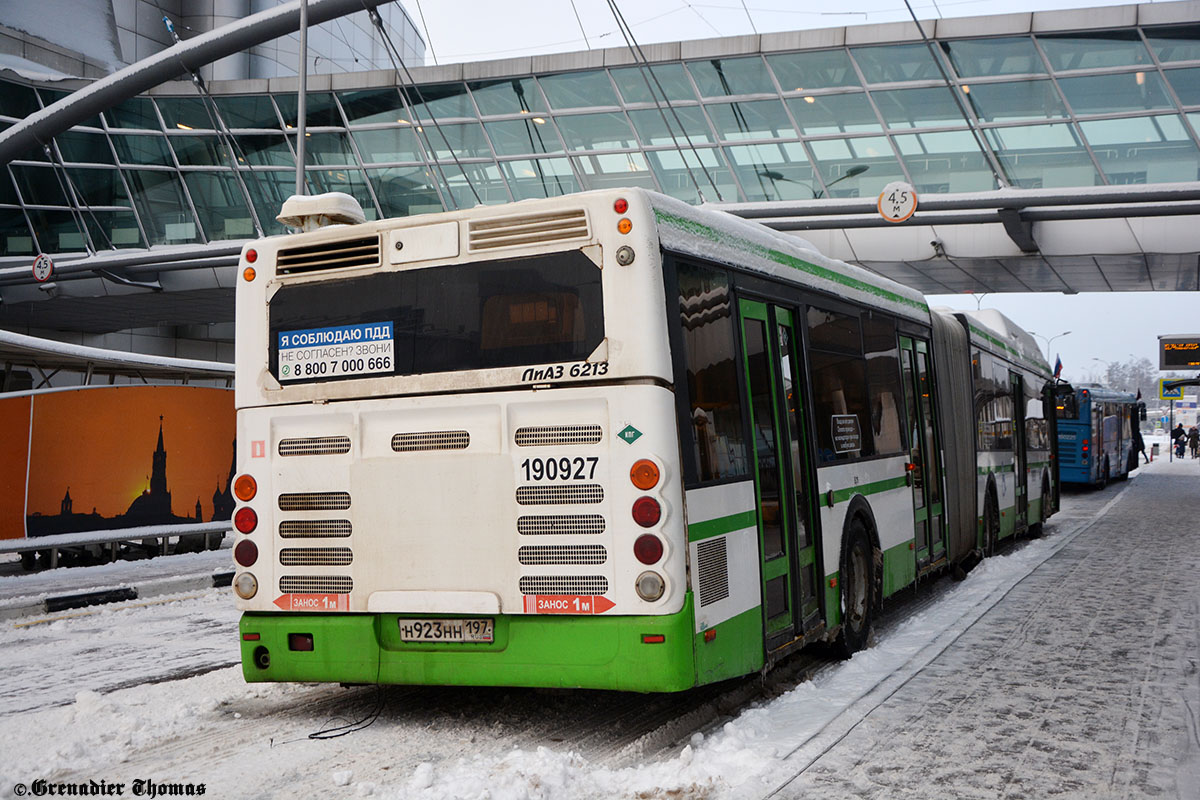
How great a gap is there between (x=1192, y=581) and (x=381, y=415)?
33.1 feet

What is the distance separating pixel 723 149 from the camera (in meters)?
34.6

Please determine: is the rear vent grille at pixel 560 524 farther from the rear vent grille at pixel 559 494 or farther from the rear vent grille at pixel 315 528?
the rear vent grille at pixel 315 528

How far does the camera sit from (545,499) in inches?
223

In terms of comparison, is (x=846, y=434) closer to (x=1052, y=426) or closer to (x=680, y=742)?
(x=680, y=742)

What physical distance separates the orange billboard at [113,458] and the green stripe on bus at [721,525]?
11.1 m

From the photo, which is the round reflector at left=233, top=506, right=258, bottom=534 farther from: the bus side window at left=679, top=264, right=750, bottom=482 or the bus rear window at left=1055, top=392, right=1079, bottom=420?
the bus rear window at left=1055, top=392, right=1079, bottom=420

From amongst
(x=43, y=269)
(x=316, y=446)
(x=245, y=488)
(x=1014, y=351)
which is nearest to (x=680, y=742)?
(x=316, y=446)

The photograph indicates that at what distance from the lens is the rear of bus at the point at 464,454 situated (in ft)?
18.1

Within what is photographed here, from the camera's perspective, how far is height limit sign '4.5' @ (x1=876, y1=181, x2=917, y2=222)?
81.7 feet

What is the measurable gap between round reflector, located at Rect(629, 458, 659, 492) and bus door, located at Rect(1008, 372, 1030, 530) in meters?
11.4

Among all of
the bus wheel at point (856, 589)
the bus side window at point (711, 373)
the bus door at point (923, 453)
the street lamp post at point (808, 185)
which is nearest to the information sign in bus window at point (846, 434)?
the bus wheel at point (856, 589)

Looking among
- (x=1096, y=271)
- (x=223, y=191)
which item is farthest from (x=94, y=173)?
(x=1096, y=271)

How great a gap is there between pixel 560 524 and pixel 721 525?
93cm

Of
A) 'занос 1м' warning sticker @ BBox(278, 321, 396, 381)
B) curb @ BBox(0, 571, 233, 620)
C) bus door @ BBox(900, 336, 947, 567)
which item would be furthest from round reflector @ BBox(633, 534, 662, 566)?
curb @ BBox(0, 571, 233, 620)
